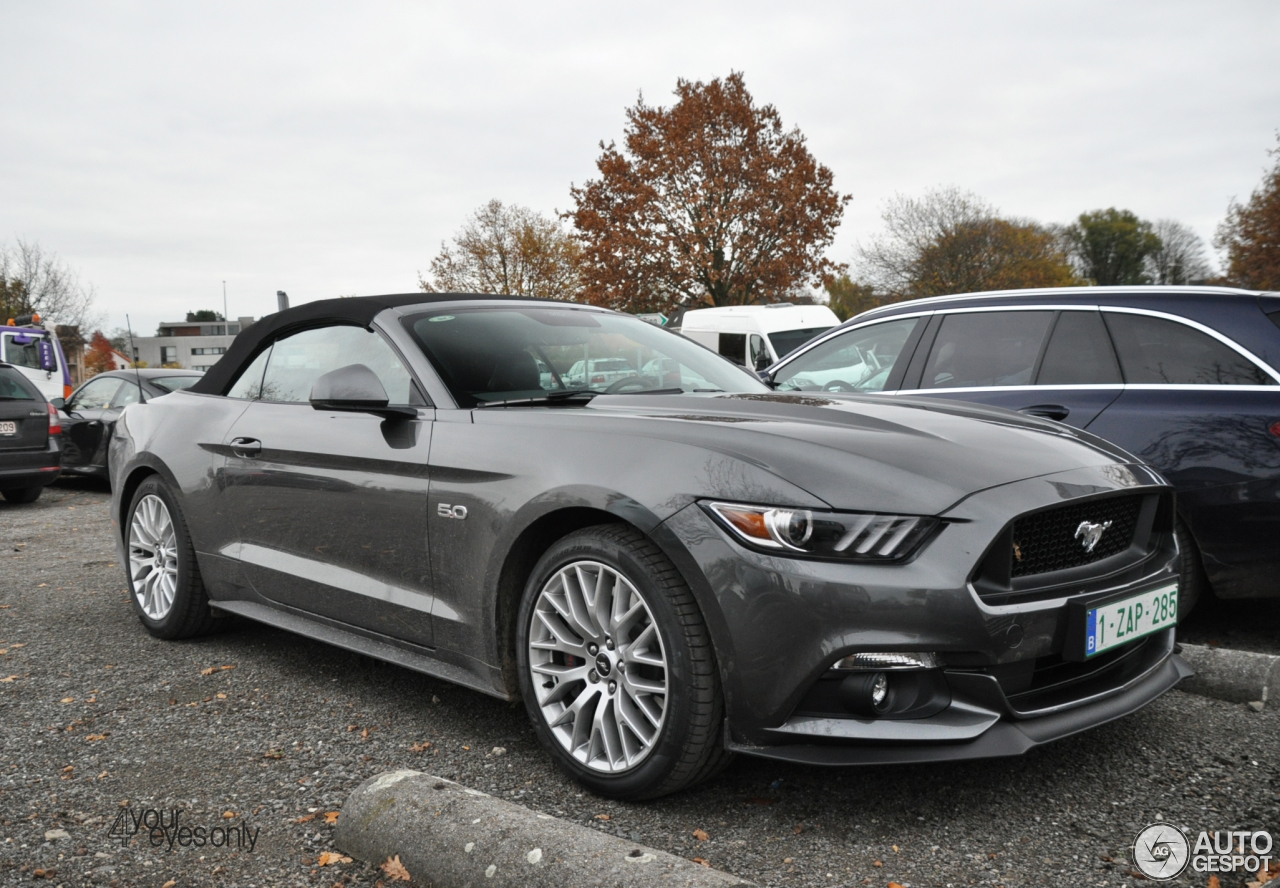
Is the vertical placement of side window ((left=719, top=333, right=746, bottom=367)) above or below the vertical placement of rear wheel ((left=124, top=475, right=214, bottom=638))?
above

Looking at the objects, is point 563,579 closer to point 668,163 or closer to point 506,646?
point 506,646

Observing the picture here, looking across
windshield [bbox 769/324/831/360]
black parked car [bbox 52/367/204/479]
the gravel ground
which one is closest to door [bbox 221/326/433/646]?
the gravel ground

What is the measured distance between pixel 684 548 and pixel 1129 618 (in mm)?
1297

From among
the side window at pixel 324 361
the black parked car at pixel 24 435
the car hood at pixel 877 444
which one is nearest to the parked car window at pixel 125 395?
the black parked car at pixel 24 435

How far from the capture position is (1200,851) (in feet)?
8.55

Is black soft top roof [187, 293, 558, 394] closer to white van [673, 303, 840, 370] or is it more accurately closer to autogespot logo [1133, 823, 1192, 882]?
autogespot logo [1133, 823, 1192, 882]

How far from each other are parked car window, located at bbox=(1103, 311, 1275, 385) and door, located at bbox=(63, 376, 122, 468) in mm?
11103

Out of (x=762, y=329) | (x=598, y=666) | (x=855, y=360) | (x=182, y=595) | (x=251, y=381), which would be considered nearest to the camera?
(x=598, y=666)

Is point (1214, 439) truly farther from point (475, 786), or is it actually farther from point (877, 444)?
point (475, 786)

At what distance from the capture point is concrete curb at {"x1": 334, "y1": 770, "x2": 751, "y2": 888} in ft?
7.38

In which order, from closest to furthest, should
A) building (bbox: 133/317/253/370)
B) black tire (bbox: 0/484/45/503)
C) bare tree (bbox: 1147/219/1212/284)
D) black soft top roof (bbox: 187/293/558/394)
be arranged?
black soft top roof (bbox: 187/293/558/394) → black tire (bbox: 0/484/45/503) → bare tree (bbox: 1147/219/1212/284) → building (bbox: 133/317/253/370)

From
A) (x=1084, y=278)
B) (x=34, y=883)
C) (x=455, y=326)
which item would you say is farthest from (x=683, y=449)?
(x=1084, y=278)

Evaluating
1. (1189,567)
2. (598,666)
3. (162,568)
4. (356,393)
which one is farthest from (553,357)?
(1189,567)

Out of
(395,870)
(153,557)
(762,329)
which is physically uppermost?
(762,329)
